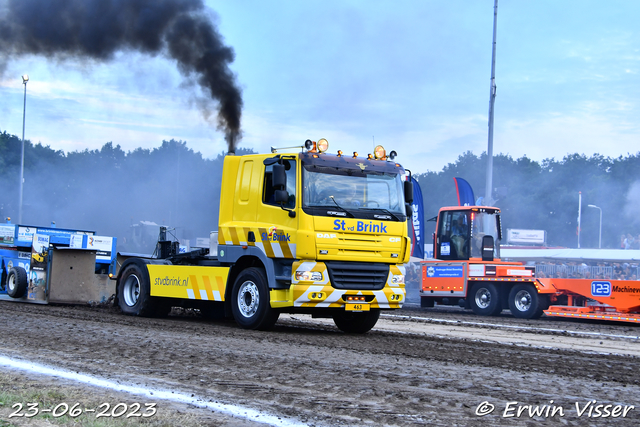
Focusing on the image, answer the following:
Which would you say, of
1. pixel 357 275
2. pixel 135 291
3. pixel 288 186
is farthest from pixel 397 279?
pixel 135 291

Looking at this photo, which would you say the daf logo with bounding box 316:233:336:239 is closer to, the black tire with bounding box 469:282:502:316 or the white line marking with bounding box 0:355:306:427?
the white line marking with bounding box 0:355:306:427

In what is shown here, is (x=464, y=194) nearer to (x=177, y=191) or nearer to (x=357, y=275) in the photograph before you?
(x=357, y=275)

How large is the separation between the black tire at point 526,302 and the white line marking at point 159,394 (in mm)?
15367

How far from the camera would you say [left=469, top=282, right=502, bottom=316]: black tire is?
20578 millimetres

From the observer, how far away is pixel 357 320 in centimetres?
1266

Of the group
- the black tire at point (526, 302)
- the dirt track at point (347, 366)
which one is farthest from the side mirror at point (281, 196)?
the black tire at point (526, 302)

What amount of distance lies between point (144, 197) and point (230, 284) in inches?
2807

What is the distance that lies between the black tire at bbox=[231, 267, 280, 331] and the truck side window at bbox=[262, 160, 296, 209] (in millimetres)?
1182

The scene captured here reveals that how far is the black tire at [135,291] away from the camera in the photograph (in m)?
13.9

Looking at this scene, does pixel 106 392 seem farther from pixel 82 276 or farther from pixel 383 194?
pixel 82 276

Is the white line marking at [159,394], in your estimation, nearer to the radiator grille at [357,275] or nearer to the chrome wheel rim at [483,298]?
the radiator grille at [357,275]

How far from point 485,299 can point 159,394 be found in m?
16.5

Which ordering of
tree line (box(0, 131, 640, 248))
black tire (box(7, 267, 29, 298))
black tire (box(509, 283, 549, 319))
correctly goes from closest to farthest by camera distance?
1. black tire (box(7, 267, 29, 298))
2. black tire (box(509, 283, 549, 319))
3. tree line (box(0, 131, 640, 248))

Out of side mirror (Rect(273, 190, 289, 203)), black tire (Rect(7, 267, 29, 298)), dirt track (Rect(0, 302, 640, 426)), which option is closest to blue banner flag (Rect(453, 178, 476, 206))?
dirt track (Rect(0, 302, 640, 426))
